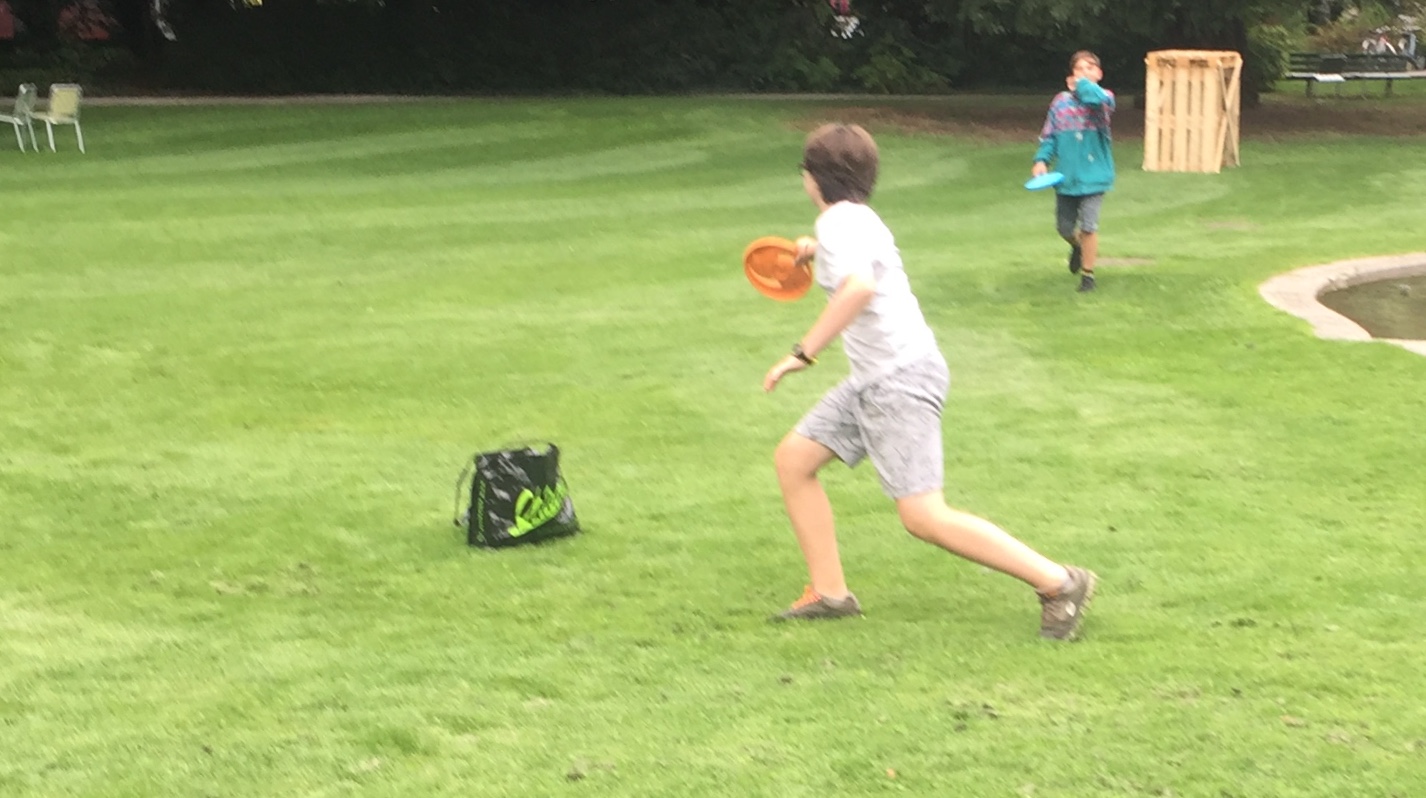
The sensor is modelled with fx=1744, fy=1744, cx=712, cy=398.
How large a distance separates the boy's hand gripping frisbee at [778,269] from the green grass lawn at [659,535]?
103 centimetres

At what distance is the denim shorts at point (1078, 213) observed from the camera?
37.8 feet

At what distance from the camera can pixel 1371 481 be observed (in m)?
6.88

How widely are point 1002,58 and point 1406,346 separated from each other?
2661 centimetres

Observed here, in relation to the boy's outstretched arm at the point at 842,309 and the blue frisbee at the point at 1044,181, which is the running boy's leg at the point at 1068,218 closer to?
the blue frisbee at the point at 1044,181

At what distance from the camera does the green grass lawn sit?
4.36 meters

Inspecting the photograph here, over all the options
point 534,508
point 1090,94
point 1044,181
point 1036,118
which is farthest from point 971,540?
point 1036,118

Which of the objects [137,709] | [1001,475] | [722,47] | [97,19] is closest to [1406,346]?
[1001,475]

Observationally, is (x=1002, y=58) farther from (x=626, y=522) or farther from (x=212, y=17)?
(x=626, y=522)

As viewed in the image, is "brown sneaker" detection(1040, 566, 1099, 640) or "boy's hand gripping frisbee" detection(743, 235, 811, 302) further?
"boy's hand gripping frisbee" detection(743, 235, 811, 302)

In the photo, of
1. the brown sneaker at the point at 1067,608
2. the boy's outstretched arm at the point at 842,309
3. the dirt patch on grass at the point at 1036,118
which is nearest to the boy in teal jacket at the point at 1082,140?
the brown sneaker at the point at 1067,608

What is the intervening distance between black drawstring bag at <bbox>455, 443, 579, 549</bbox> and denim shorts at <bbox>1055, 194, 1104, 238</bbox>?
20.1 ft

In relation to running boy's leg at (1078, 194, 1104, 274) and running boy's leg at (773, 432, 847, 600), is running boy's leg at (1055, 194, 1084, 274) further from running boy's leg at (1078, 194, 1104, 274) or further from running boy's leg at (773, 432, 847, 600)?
running boy's leg at (773, 432, 847, 600)

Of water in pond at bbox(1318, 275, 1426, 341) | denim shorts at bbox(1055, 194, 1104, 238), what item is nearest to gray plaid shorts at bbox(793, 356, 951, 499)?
water in pond at bbox(1318, 275, 1426, 341)

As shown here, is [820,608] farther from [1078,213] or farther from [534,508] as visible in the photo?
[1078,213]
